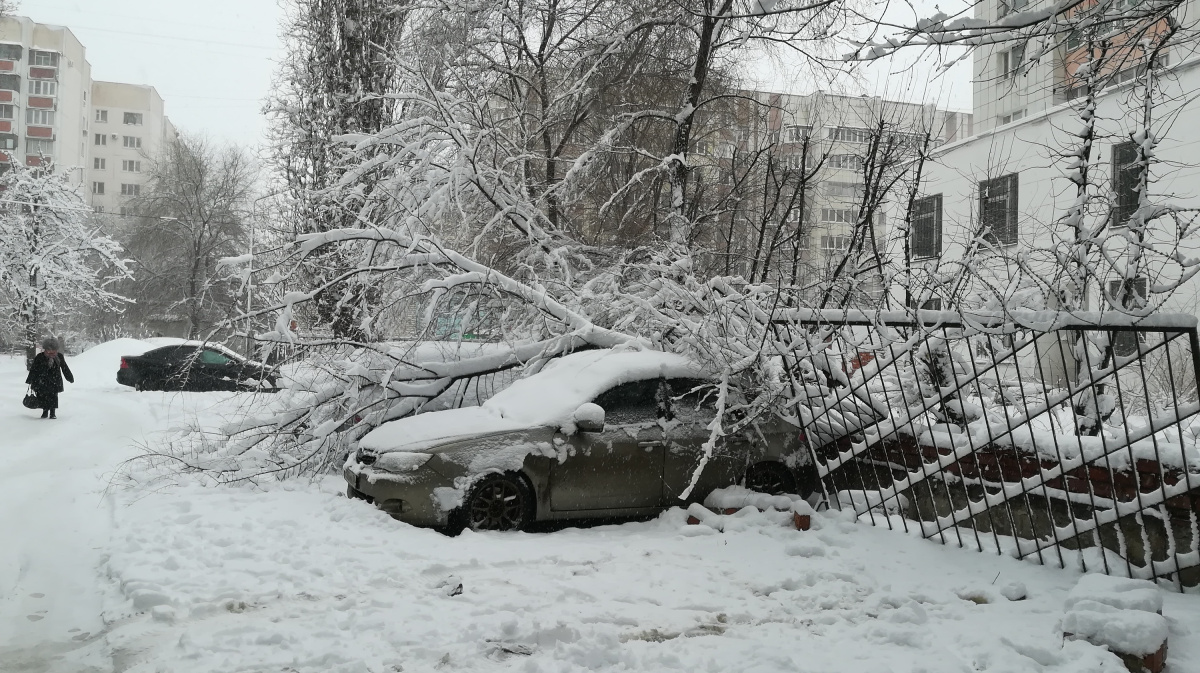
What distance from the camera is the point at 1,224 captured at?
28.8 m

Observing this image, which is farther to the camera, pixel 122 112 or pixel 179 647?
pixel 122 112

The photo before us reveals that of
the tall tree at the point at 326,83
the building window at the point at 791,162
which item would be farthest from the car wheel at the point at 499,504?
the tall tree at the point at 326,83

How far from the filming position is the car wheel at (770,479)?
7879mm

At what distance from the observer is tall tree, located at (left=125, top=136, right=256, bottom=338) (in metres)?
45.1

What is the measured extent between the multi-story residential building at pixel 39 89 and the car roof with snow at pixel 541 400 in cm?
7339

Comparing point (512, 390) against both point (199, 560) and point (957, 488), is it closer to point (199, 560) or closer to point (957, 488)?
point (199, 560)

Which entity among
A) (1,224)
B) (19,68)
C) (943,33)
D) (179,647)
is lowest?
(179,647)

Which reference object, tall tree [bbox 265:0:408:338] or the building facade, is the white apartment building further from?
the building facade

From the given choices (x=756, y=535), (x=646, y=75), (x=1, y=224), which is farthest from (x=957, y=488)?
(x=1, y=224)

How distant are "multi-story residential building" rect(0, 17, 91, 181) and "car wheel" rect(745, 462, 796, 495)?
75148 mm

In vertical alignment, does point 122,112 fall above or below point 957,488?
above

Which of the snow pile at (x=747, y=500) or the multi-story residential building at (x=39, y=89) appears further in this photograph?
the multi-story residential building at (x=39, y=89)

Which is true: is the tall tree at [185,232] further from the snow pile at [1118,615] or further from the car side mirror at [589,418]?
the snow pile at [1118,615]

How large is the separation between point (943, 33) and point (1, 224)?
108 ft
